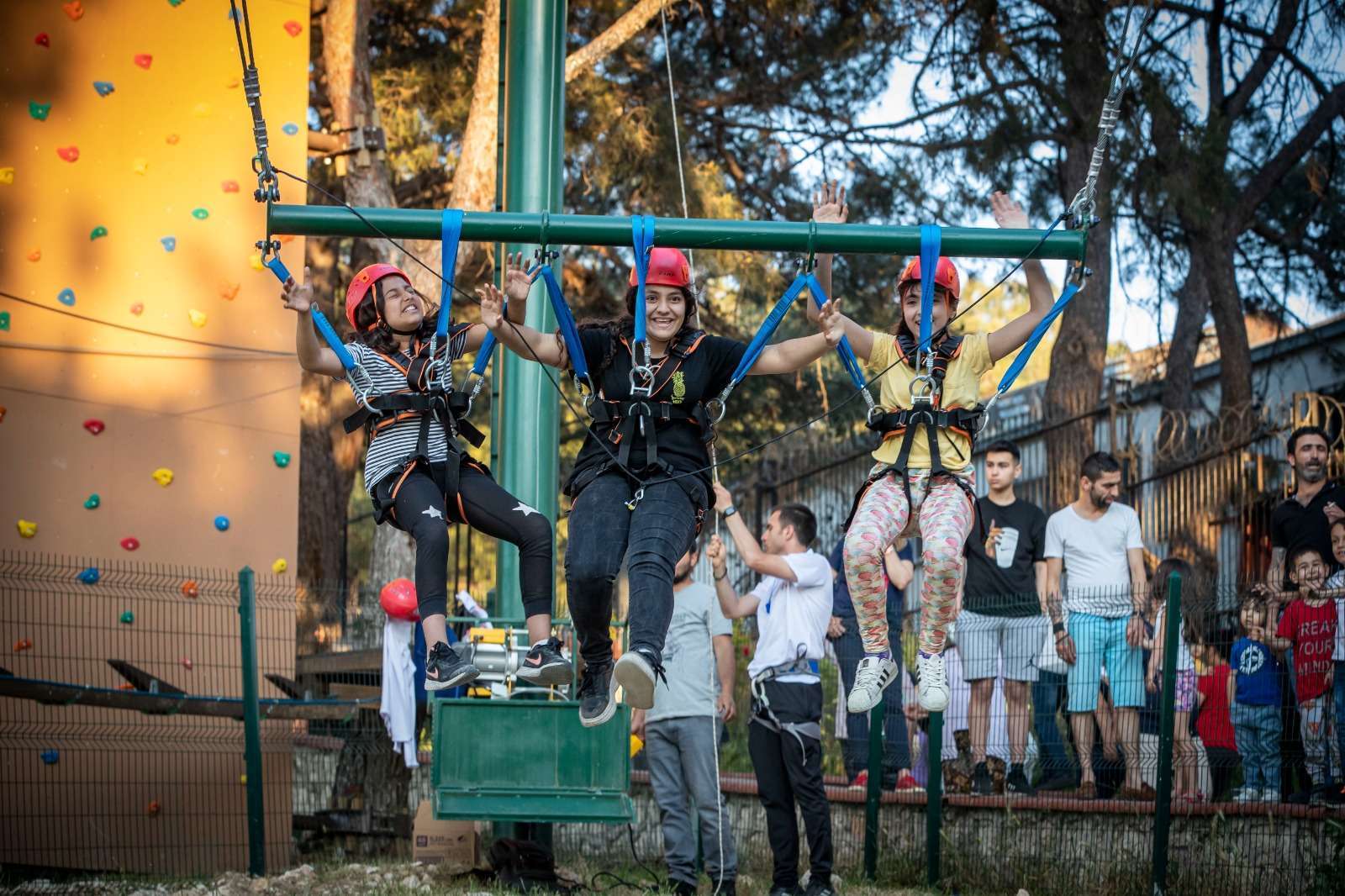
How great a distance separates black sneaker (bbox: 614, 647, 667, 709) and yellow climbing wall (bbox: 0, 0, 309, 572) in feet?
17.6

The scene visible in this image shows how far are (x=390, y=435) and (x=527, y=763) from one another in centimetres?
242

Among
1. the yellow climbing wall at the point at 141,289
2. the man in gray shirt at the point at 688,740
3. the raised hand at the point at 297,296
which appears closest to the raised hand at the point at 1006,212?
the man in gray shirt at the point at 688,740

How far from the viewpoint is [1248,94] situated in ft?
48.0

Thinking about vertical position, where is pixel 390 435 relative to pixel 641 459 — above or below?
above

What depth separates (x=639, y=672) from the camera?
5.57m

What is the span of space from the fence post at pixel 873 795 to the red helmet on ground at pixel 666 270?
3.46 m

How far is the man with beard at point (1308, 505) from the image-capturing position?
328 inches

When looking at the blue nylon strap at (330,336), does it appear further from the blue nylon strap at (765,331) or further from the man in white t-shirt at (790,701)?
the man in white t-shirt at (790,701)

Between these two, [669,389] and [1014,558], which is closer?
[669,389]

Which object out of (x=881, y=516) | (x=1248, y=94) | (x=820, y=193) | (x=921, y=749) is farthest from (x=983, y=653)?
(x=1248, y=94)

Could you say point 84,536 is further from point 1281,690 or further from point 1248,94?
point 1248,94

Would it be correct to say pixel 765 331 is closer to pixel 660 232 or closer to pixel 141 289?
pixel 660 232

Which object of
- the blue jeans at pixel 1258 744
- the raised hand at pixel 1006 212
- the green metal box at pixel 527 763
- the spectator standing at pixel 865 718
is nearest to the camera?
the raised hand at pixel 1006 212

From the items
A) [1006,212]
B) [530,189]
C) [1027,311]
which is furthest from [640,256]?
[530,189]
